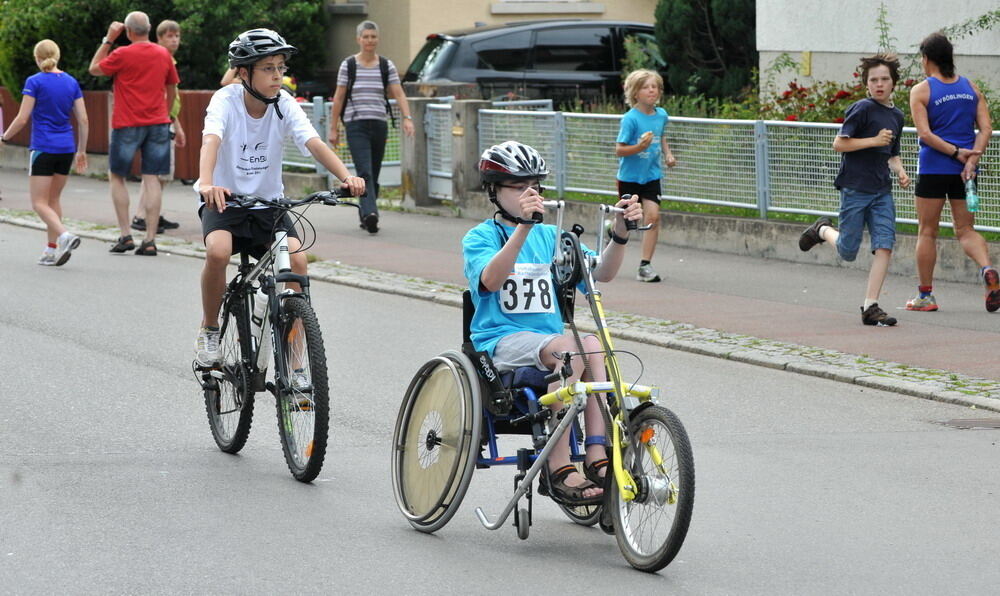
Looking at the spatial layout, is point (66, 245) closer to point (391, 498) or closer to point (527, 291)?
point (391, 498)

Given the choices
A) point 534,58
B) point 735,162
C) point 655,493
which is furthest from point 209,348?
point 534,58

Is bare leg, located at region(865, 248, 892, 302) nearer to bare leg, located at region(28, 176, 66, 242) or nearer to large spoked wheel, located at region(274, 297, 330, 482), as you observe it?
large spoked wheel, located at region(274, 297, 330, 482)

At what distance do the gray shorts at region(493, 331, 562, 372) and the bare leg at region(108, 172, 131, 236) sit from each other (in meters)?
9.36

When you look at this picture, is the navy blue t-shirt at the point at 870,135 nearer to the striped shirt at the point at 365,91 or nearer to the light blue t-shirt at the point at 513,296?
the light blue t-shirt at the point at 513,296

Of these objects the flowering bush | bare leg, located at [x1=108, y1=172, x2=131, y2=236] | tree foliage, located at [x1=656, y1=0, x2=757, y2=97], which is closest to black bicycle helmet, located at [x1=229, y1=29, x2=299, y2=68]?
bare leg, located at [x1=108, y1=172, x2=131, y2=236]

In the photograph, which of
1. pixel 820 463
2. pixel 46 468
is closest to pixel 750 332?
pixel 820 463

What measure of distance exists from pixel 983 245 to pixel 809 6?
298 inches

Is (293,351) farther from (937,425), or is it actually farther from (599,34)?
(599,34)

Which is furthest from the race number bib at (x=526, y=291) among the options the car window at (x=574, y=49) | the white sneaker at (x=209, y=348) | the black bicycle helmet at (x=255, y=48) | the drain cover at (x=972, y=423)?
the car window at (x=574, y=49)

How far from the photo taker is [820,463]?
22.8 ft

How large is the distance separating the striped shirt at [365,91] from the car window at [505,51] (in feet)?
20.9

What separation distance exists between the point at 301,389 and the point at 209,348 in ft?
3.26

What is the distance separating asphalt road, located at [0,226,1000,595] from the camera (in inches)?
207

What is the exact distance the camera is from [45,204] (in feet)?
45.5
